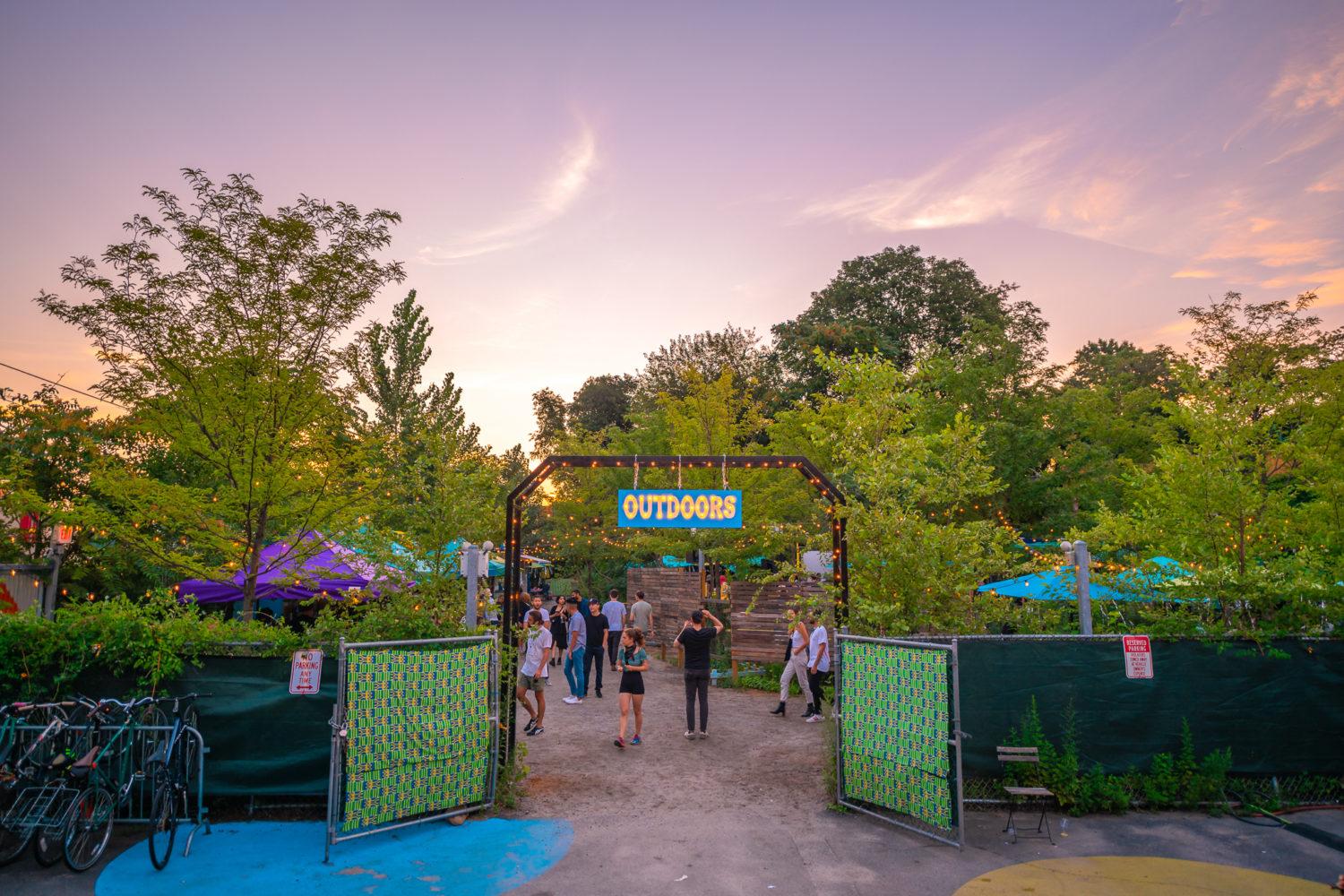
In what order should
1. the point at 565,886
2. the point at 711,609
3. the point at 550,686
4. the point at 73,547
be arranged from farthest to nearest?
the point at 711,609, the point at 550,686, the point at 73,547, the point at 565,886

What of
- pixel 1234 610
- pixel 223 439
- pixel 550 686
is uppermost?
pixel 223 439

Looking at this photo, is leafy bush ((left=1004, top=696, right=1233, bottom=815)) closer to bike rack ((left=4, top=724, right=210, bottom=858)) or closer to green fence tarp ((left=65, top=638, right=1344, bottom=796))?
green fence tarp ((left=65, top=638, right=1344, bottom=796))

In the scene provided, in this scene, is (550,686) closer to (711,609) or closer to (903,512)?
(711,609)

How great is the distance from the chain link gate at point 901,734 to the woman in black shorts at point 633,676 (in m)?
3.28

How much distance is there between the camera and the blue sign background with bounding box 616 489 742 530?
9.60 meters

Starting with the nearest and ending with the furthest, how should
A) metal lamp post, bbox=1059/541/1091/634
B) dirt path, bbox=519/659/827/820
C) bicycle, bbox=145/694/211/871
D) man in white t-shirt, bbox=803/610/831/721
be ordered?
bicycle, bbox=145/694/211/871
dirt path, bbox=519/659/827/820
metal lamp post, bbox=1059/541/1091/634
man in white t-shirt, bbox=803/610/831/721

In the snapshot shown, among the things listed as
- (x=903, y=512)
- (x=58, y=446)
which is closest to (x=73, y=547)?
(x=58, y=446)

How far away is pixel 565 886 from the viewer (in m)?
5.95


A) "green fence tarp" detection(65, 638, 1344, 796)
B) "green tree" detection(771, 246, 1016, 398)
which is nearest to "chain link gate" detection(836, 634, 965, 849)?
"green fence tarp" detection(65, 638, 1344, 796)

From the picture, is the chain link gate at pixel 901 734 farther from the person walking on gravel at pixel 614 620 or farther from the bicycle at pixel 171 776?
the person walking on gravel at pixel 614 620

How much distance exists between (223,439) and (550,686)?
920cm

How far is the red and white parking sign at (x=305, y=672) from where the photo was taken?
7371mm

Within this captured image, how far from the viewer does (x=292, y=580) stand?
11.7 metres

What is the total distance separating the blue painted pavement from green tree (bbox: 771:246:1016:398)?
30930 millimetres
